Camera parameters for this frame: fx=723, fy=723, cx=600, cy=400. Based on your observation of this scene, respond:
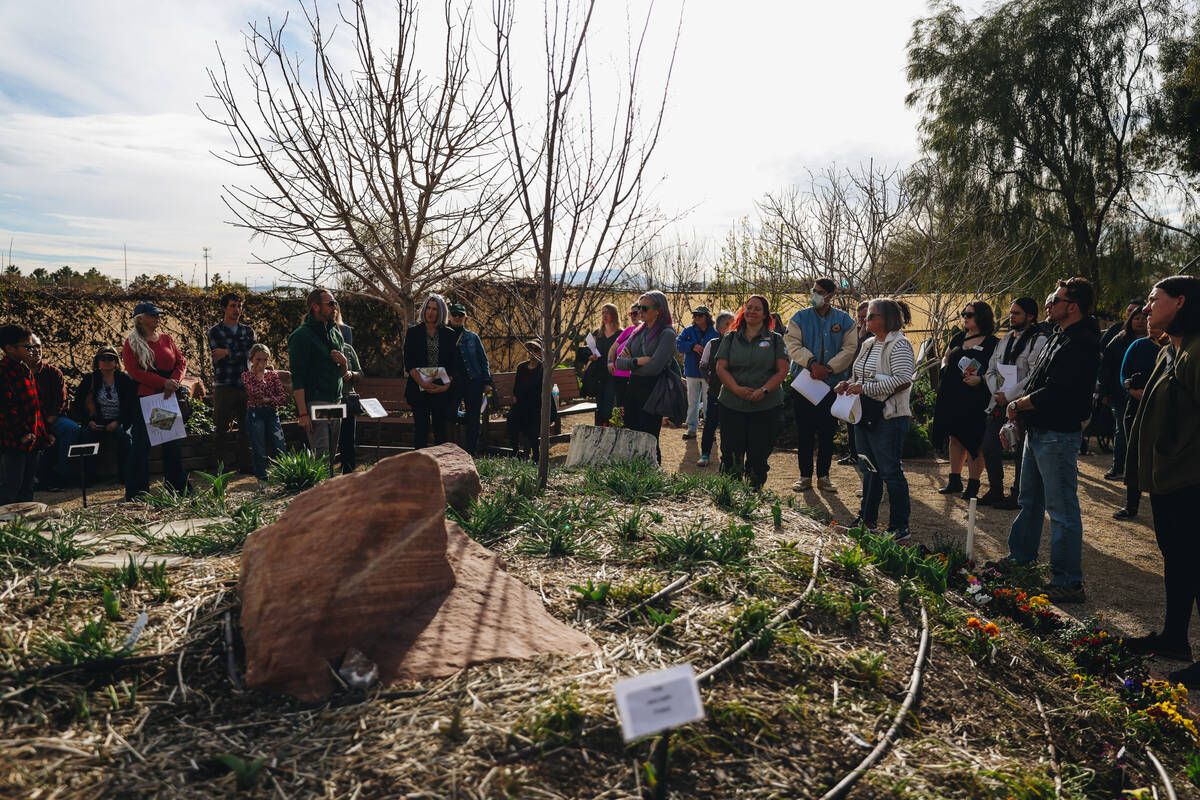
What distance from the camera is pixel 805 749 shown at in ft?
7.43

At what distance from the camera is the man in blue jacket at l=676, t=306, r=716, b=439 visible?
34.4 ft

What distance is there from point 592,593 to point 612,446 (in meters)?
3.57

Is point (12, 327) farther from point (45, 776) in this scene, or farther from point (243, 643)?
point (45, 776)

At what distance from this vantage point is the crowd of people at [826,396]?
12.9 feet

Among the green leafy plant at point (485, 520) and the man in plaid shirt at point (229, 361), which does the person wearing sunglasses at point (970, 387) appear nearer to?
the green leafy plant at point (485, 520)

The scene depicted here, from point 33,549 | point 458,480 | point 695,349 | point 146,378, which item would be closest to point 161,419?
point 146,378

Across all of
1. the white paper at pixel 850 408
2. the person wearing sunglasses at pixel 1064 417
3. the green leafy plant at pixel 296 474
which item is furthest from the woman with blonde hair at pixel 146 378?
the person wearing sunglasses at pixel 1064 417

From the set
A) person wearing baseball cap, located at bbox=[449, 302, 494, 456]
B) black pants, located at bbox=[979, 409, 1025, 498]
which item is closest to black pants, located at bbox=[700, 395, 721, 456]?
person wearing baseball cap, located at bbox=[449, 302, 494, 456]

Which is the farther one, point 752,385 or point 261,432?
point 261,432

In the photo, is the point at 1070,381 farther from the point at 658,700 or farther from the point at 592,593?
the point at 658,700

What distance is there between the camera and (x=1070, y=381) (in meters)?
4.64

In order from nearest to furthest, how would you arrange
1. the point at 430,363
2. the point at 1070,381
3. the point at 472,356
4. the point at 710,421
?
the point at 1070,381, the point at 430,363, the point at 472,356, the point at 710,421

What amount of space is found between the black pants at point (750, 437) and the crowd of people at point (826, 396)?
15mm

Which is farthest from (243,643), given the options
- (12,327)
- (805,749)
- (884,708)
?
(12,327)
